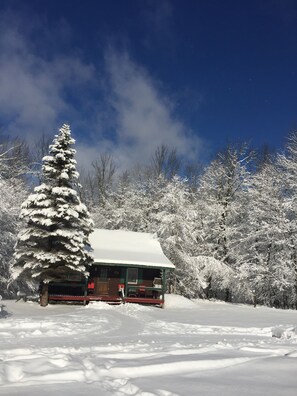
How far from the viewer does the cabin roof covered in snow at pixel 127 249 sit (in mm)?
26219

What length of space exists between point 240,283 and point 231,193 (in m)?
8.33

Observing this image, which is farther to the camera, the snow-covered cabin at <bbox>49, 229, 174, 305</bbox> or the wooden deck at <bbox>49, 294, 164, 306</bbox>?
the snow-covered cabin at <bbox>49, 229, 174, 305</bbox>

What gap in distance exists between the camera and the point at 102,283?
28.1 metres

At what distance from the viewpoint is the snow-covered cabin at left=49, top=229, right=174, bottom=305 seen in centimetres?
2620

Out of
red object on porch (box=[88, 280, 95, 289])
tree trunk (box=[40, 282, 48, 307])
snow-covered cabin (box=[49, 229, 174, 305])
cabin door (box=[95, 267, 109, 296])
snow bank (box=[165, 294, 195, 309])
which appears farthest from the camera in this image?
cabin door (box=[95, 267, 109, 296])

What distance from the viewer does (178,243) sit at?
3253 cm

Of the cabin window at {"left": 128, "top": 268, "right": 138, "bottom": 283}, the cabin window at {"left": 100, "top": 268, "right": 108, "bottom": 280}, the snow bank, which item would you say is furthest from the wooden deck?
the cabin window at {"left": 128, "top": 268, "right": 138, "bottom": 283}

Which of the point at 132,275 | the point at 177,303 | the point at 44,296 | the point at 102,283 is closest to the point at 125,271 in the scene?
the point at 132,275

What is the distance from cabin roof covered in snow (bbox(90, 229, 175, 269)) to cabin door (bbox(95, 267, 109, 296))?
1.70 meters

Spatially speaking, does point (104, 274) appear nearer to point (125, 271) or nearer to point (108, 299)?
point (125, 271)

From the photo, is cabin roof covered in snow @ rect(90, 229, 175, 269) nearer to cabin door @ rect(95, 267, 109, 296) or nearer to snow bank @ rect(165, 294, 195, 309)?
cabin door @ rect(95, 267, 109, 296)

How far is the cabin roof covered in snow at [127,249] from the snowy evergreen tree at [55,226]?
324cm

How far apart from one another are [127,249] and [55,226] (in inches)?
298

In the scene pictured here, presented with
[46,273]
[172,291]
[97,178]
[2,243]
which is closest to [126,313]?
[46,273]
